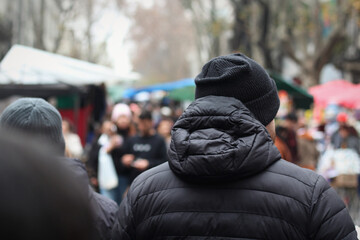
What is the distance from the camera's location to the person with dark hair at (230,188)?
194cm

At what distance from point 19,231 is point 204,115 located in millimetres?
1348

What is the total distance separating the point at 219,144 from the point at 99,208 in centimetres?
115

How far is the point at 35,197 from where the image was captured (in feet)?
2.72

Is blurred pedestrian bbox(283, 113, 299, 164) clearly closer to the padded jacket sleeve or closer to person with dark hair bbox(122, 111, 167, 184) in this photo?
person with dark hair bbox(122, 111, 167, 184)

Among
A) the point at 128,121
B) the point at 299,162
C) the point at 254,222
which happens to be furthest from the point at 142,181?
the point at 299,162

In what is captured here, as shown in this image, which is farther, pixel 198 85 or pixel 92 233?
pixel 198 85

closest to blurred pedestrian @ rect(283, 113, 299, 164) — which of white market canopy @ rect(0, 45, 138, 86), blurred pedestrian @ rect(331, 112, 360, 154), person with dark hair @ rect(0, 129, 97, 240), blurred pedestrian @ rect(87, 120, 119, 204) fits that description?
blurred pedestrian @ rect(331, 112, 360, 154)

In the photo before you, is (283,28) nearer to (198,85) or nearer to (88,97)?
(88,97)

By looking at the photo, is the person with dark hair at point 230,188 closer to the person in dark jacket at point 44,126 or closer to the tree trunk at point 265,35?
the person in dark jacket at point 44,126

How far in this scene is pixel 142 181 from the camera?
219 cm

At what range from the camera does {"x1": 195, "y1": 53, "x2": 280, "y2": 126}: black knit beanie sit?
7.14 feet

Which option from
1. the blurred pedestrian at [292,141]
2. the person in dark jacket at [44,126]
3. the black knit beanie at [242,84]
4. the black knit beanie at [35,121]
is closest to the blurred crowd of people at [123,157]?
the blurred pedestrian at [292,141]

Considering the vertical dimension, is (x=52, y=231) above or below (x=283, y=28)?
above

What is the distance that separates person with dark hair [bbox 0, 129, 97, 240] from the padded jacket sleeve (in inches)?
48.6
